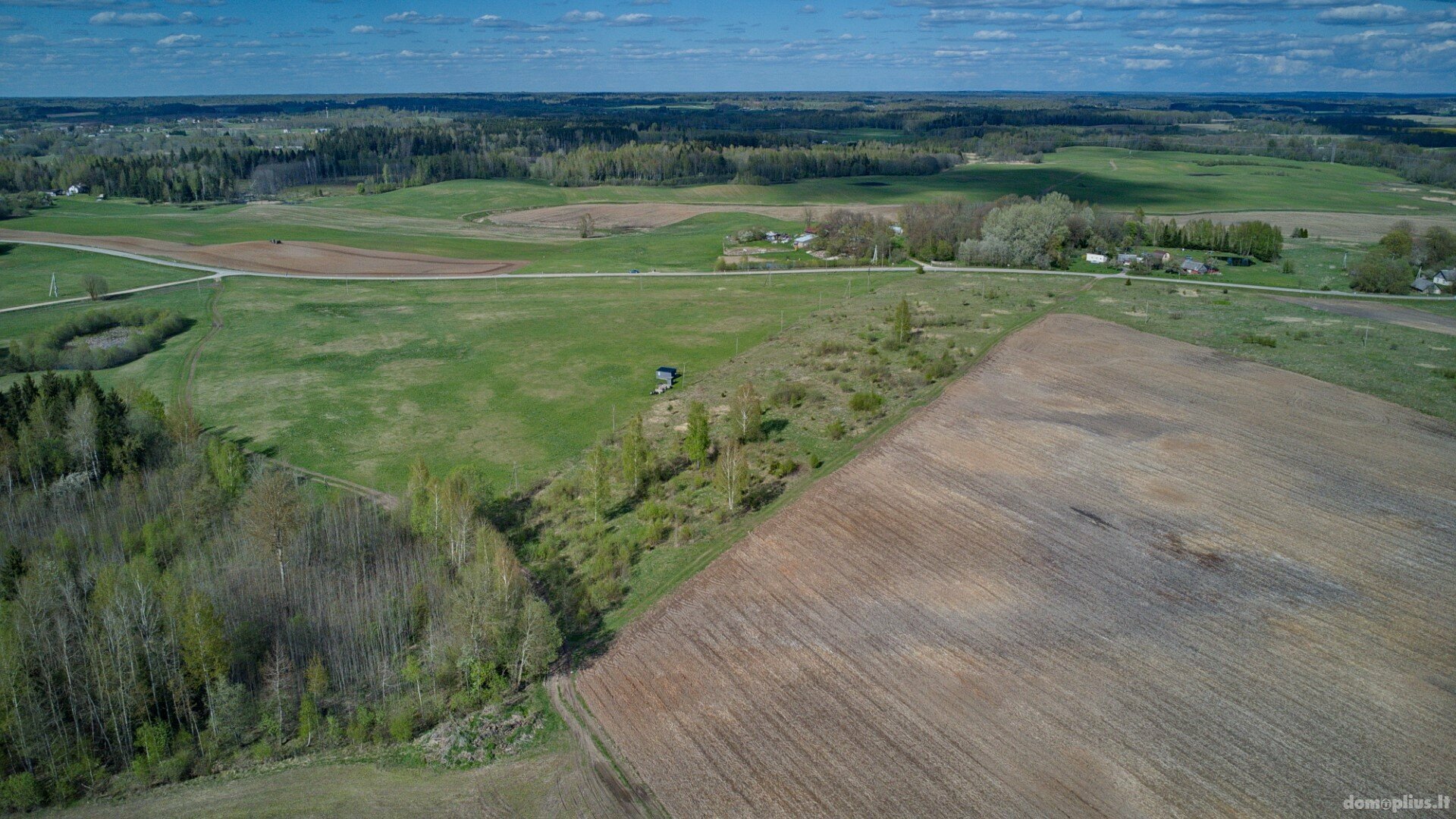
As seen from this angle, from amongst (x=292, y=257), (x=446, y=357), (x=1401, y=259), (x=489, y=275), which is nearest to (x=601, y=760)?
(x=446, y=357)

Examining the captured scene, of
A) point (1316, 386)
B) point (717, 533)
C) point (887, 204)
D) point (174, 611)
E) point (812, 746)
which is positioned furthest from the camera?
point (887, 204)

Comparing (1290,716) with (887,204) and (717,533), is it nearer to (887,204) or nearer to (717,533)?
(717,533)

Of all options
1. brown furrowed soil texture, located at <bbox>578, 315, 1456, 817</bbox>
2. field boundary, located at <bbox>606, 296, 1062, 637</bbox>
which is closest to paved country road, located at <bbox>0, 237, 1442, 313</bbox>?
field boundary, located at <bbox>606, 296, 1062, 637</bbox>

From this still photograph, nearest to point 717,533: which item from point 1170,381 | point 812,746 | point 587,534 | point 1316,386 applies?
point 587,534

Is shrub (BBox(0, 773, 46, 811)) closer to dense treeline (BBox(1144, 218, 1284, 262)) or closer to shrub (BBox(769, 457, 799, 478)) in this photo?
shrub (BBox(769, 457, 799, 478))

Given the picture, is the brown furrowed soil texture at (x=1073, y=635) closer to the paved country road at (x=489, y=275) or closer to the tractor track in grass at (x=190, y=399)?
the tractor track in grass at (x=190, y=399)

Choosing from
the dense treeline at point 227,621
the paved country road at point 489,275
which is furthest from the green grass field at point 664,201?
the dense treeline at point 227,621
